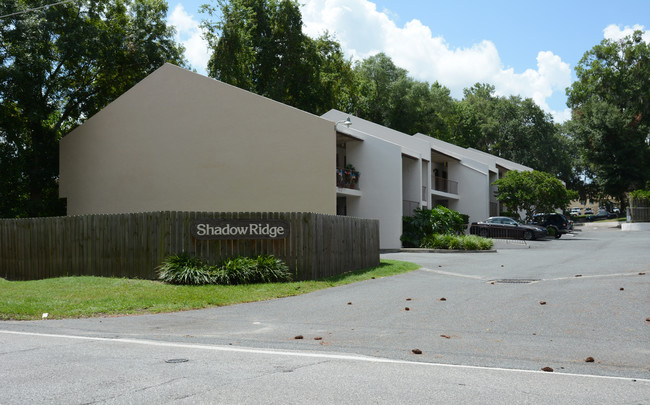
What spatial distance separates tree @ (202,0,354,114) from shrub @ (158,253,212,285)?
29.7m

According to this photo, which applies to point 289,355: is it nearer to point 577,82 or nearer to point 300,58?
point 300,58

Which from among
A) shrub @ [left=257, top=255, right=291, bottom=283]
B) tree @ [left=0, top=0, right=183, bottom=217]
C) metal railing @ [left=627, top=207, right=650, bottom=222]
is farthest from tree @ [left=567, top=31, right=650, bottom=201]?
shrub @ [left=257, top=255, right=291, bottom=283]

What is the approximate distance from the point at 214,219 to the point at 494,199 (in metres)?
38.7

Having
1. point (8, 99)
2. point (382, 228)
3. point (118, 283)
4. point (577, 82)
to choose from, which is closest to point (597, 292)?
point (118, 283)

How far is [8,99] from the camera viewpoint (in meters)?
30.4

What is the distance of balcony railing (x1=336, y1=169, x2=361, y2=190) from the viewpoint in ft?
97.9

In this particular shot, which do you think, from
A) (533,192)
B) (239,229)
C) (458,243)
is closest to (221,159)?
(239,229)

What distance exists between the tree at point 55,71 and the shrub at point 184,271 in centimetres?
1931

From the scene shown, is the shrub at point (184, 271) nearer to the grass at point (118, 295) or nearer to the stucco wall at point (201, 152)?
Result: the grass at point (118, 295)

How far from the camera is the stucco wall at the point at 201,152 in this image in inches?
1024

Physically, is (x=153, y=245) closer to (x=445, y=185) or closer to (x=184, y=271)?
(x=184, y=271)

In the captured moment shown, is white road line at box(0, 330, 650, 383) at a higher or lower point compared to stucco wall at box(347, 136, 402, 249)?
lower

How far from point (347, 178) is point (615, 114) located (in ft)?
122

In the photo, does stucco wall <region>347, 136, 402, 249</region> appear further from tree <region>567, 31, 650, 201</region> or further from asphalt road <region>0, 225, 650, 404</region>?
tree <region>567, 31, 650, 201</region>
